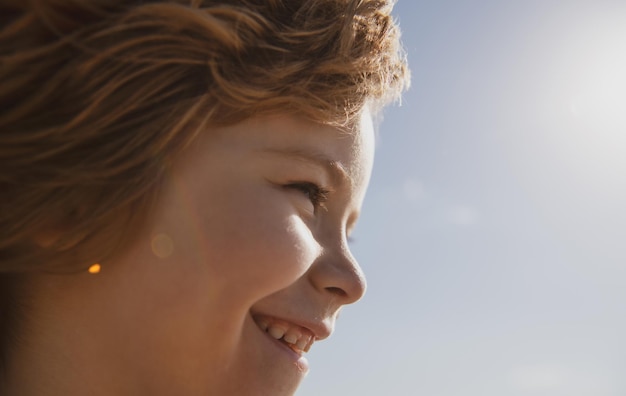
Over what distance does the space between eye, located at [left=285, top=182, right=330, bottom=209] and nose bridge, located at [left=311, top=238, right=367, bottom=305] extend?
12cm

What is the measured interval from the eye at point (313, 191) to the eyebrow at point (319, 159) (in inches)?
1.9

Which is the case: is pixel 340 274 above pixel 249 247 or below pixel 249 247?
above

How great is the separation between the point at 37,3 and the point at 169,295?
73 centimetres

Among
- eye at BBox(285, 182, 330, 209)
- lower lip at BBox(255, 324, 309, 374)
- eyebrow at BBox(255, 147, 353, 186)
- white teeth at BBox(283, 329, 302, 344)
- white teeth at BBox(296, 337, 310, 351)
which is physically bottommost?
lower lip at BBox(255, 324, 309, 374)

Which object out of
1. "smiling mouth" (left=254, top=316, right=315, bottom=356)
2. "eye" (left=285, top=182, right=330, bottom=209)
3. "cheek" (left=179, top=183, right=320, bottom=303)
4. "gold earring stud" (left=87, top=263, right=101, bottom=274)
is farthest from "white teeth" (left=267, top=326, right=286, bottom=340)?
"gold earring stud" (left=87, top=263, right=101, bottom=274)

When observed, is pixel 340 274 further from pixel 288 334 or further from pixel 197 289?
pixel 197 289

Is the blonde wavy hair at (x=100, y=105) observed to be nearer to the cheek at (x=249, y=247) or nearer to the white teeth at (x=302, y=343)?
the cheek at (x=249, y=247)

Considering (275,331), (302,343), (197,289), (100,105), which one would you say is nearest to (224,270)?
(197,289)

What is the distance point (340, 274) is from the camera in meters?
1.76

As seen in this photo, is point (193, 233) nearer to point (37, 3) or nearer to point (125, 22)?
point (125, 22)

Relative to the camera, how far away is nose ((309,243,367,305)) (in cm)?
174

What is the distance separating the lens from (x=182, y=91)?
1.62 meters

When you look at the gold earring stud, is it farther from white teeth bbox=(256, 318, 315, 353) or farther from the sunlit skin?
white teeth bbox=(256, 318, 315, 353)

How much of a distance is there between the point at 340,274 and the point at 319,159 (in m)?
0.31
